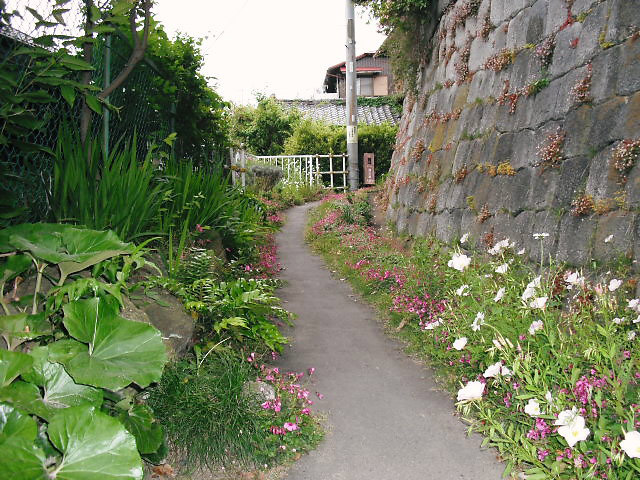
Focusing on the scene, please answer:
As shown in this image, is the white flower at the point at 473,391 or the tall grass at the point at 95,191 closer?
the white flower at the point at 473,391

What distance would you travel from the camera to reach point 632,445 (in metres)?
1.92

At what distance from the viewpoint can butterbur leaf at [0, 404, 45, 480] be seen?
1437 millimetres

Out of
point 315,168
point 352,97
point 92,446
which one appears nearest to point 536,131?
point 92,446

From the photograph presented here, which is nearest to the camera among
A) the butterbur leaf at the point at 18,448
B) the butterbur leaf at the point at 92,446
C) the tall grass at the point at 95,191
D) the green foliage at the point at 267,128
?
the butterbur leaf at the point at 18,448

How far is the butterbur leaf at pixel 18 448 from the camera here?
144 cm

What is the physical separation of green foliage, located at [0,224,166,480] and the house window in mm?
29255

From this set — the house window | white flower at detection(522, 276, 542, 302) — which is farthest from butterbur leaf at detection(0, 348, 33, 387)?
the house window

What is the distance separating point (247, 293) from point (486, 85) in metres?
4.12

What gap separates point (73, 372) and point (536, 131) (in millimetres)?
4343

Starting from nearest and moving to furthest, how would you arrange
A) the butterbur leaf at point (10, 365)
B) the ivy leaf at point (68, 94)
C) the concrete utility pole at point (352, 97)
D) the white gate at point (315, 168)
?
the butterbur leaf at point (10, 365) < the ivy leaf at point (68, 94) < the concrete utility pole at point (352, 97) < the white gate at point (315, 168)

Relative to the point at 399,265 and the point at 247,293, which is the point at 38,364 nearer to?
the point at 247,293

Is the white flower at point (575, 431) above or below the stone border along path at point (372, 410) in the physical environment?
above

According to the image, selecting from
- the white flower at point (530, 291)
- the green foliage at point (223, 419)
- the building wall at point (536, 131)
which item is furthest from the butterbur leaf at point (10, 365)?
the building wall at point (536, 131)

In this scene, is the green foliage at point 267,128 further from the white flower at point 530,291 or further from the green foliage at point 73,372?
the green foliage at point 73,372
